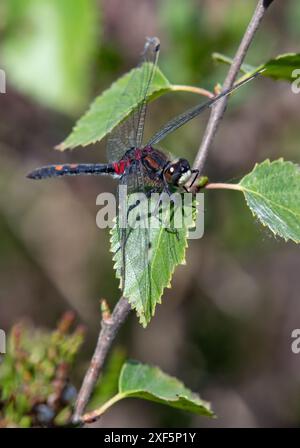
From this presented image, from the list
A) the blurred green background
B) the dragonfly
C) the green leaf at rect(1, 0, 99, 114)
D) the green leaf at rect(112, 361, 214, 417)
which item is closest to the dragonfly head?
the dragonfly

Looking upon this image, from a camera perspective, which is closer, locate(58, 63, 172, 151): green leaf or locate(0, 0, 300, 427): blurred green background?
locate(58, 63, 172, 151): green leaf

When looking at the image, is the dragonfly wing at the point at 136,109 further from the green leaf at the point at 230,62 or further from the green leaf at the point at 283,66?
the green leaf at the point at 283,66

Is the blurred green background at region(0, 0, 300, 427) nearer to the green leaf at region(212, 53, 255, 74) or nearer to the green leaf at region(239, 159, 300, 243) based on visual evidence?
the green leaf at region(212, 53, 255, 74)

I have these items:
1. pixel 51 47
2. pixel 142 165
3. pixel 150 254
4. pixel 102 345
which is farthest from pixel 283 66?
pixel 51 47

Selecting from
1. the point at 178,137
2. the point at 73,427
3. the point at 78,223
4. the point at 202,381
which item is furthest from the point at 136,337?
the point at 73,427

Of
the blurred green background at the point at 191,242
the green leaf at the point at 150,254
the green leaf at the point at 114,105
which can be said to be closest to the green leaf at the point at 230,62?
the green leaf at the point at 114,105

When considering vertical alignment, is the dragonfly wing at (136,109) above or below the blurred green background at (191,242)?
below
